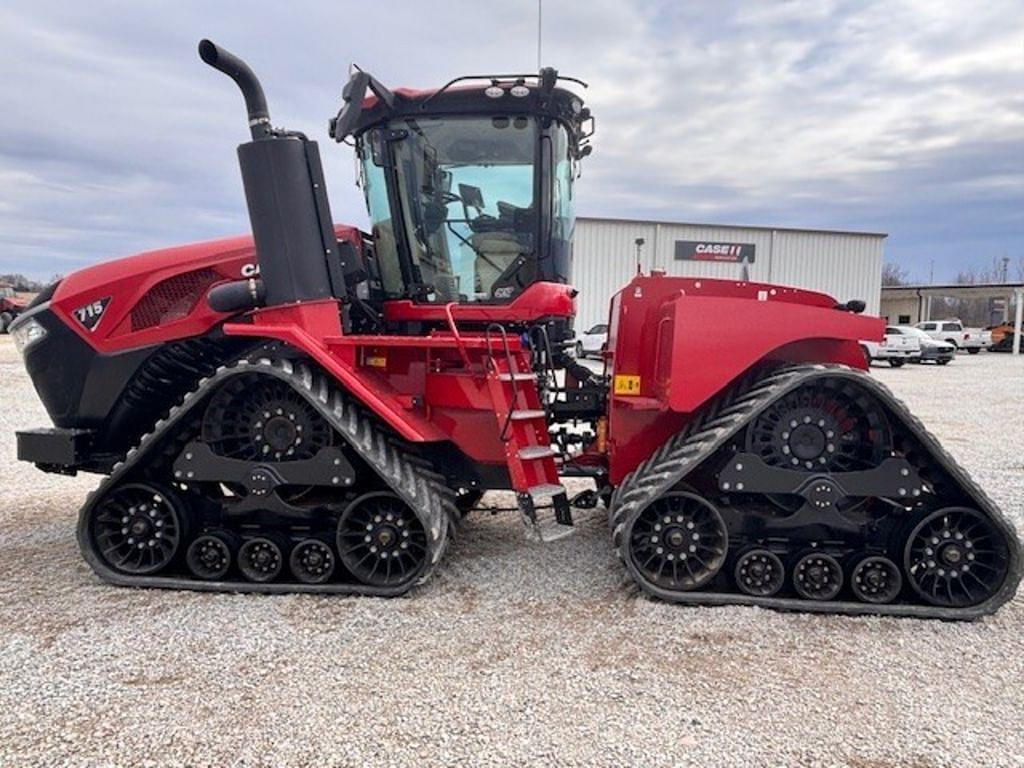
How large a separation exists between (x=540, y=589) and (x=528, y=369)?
130 cm

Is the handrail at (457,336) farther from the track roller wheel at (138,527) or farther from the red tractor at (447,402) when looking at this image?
the track roller wheel at (138,527)

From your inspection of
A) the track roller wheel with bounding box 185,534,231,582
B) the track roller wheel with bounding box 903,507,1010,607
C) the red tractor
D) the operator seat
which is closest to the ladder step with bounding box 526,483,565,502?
the red tractor

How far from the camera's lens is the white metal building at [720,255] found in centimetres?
2902

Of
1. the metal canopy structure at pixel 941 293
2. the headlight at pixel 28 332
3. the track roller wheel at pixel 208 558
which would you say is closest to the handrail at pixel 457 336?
the track roller wheel at pixel 208 558

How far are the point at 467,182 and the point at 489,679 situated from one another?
9.38ft

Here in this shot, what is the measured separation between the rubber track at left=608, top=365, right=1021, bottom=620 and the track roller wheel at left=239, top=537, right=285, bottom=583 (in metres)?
1.88

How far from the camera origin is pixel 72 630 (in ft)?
11.6

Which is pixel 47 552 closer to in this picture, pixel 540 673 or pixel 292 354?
Result: pixel 292 354

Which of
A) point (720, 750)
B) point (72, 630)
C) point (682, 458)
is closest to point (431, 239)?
point (682, 458)

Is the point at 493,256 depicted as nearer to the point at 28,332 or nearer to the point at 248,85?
the point at 248,85

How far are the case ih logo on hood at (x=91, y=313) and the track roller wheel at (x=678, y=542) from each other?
340 cm

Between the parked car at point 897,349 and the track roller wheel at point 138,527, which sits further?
the parked car at point 897,349

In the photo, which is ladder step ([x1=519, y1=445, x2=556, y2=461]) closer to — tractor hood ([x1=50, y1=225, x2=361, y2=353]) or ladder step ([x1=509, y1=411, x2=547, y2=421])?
ladder step ([x1=509, y1=411, x2=547, y2=421])

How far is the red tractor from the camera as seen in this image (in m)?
3.80
